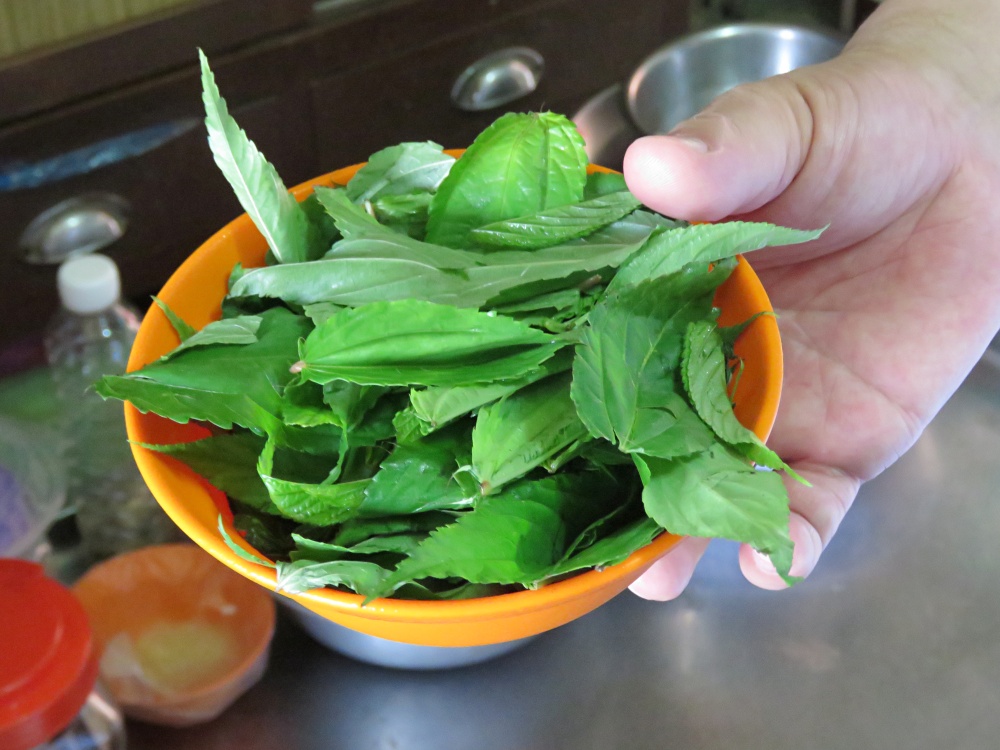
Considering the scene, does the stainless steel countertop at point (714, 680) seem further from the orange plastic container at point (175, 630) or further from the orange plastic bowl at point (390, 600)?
the orange plastic bowl at point (390, 600)

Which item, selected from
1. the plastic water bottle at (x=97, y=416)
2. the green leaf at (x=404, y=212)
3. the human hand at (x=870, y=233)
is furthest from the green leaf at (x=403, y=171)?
the plastic water bottle at (x=97, y=416)

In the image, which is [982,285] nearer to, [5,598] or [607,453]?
[607,453]

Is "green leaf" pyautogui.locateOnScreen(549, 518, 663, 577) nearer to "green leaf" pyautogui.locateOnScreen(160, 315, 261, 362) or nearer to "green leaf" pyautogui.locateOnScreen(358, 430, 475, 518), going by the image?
"green leaf" pyautogui.locateOnScreen(358, 430, 475, 518)

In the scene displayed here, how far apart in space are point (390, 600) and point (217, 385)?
105 mm

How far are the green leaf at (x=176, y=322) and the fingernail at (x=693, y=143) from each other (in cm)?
24

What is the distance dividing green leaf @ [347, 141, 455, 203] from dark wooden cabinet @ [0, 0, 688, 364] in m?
0.29

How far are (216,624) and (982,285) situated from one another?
520mm

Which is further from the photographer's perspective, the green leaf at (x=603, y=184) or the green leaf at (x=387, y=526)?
the green leaf at (x=603, y=184)

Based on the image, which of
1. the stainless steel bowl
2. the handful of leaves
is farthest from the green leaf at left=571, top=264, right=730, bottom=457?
the stainless steel bowl

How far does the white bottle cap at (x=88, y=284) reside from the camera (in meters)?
0.60

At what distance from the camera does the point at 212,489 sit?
15.0 inches

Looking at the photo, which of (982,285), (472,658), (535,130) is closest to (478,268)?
(535,130)

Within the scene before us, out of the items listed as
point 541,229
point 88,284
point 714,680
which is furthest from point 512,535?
point 88,284

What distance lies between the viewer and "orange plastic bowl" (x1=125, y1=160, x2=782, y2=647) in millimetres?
326
